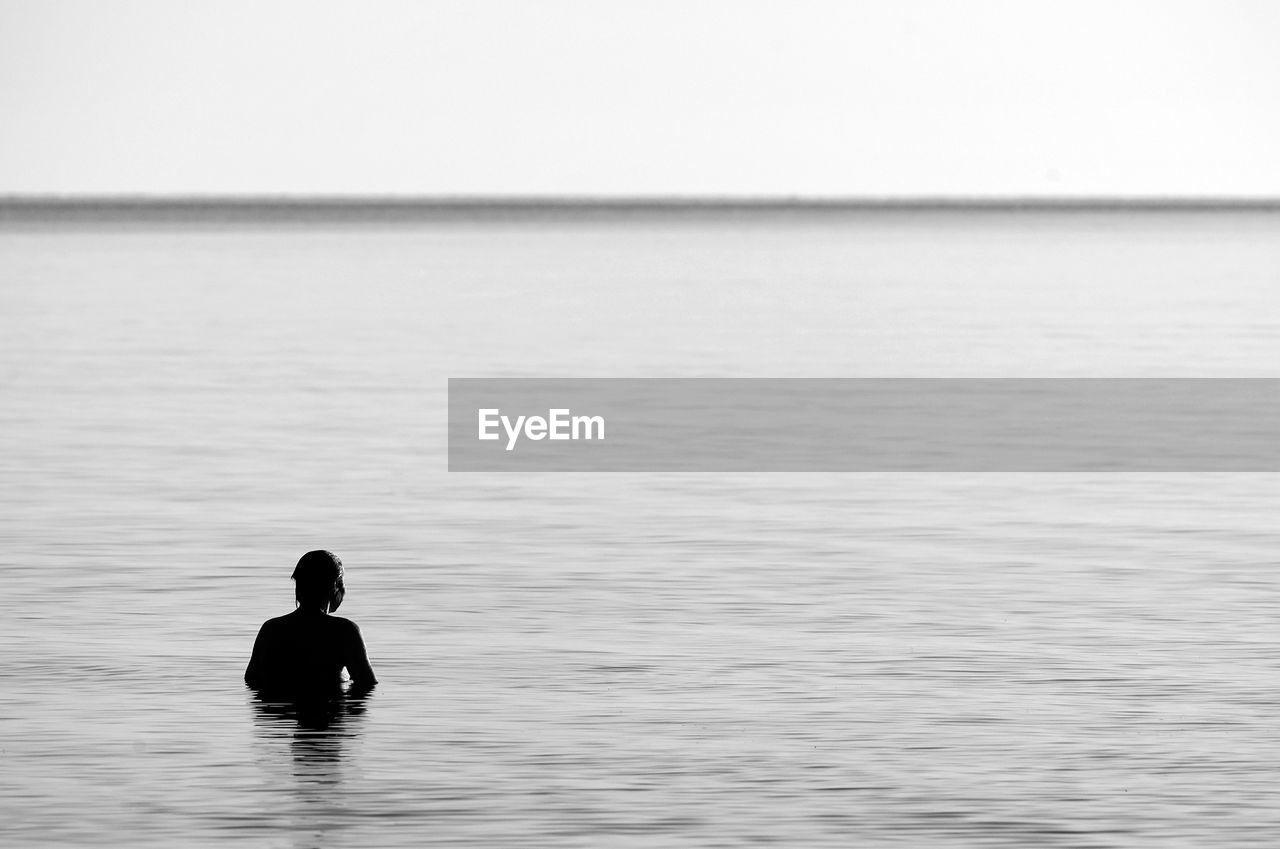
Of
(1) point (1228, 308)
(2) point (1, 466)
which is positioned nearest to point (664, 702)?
(2) point (1, 466)

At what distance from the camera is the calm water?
9297 mm

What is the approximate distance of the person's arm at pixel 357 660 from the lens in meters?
10.7

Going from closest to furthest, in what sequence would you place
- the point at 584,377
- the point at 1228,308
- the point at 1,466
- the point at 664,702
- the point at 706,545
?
the point at 664,702, the point at 706,545, the point at 1,466, the point at 584,377, the point at 1228,308

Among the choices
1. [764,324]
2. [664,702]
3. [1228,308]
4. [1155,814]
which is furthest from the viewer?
[1228,308]

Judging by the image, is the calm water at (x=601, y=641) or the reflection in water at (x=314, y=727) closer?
the calm water at (x=601, y=641)

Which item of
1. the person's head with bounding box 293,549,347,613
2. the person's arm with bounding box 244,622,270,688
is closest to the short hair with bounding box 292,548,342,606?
the person's head with bounding box 293,549,347,613

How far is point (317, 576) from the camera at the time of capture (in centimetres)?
1021

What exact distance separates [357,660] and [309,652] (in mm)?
228

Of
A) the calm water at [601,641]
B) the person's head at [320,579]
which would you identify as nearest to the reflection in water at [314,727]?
the calm water at [601,641]

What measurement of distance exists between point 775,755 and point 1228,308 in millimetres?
42021

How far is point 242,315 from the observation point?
153 feet

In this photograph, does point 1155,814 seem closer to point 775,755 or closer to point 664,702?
point 775,755

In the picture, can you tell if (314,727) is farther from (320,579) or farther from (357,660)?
(320,579)

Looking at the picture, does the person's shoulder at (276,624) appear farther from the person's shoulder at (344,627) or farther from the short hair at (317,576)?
the short hair at (317,576)
